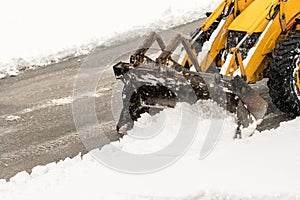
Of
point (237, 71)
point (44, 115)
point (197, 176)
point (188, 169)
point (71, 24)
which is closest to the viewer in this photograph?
point (197, 176)

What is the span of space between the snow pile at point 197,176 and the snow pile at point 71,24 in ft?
15.2

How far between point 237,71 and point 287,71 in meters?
0.55

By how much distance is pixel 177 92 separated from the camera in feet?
22.8

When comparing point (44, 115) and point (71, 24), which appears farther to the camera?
point (71, 24)

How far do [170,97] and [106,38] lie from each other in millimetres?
5230

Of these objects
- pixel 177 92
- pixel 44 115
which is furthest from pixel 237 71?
pixel 44 115

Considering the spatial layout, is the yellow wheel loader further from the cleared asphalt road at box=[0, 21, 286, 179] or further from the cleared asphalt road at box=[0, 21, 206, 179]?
the cleared asphalt road at box=[0, 21, 206, 179]

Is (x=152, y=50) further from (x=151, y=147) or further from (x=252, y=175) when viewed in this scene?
(x=252, y=175)

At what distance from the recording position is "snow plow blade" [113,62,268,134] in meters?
6.55

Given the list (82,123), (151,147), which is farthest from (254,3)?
(82,123)

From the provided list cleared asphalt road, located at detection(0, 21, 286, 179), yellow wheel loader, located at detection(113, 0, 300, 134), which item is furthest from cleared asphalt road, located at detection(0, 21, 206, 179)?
yellow wheel loader, located at detection(113, 0, 300, 134)

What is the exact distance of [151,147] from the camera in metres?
6.86

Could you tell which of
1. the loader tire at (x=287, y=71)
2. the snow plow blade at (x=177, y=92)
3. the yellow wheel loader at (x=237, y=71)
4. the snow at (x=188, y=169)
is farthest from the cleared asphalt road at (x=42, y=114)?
the loader tire at (x=287, y=71)

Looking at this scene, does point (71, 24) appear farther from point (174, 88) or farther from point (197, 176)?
point (197, 176)
